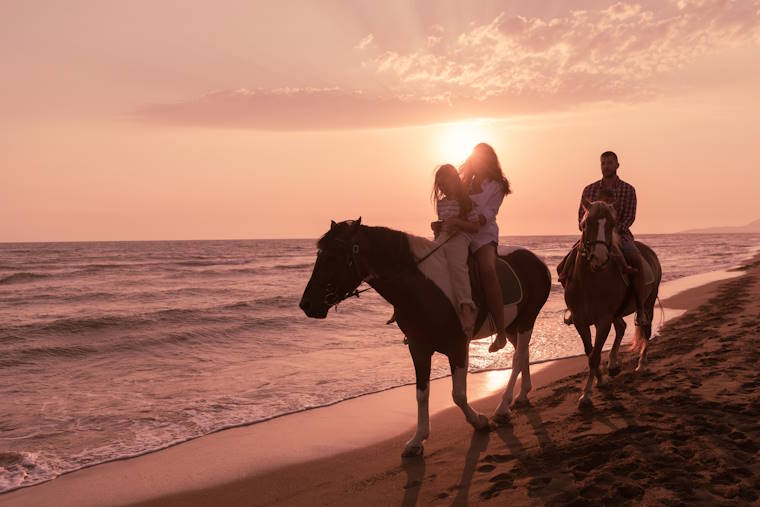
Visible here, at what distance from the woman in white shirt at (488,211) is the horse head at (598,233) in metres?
1.27

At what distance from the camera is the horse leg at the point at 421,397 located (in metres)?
5.50

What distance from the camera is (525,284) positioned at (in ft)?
22.7

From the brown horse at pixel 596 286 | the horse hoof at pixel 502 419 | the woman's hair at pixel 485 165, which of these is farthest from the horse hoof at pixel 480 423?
the woman's hair at pixel 485 165

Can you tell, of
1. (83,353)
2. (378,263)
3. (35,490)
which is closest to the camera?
(378,263)

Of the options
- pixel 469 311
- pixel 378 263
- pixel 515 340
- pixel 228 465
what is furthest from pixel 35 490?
pixel 515 340

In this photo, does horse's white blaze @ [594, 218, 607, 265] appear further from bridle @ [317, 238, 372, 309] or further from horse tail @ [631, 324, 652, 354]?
bridle @ [317, 238, 372, 309]

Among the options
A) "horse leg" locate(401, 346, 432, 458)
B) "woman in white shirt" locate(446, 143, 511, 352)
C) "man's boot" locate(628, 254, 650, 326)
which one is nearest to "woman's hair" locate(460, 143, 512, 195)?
"woman in white shirt" locate(446, 143, 511, 352)

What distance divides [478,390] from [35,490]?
20.6 ft

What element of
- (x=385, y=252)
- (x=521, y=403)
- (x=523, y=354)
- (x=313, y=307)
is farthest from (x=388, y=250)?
(x=521, y=403)

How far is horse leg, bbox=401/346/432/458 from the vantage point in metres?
5.50

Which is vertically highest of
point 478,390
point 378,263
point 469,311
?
point 378,263

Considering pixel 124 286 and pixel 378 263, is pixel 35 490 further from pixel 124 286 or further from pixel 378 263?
pixel 124 286

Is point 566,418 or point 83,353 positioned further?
Answer: point 83,353

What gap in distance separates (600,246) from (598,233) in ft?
0.56
